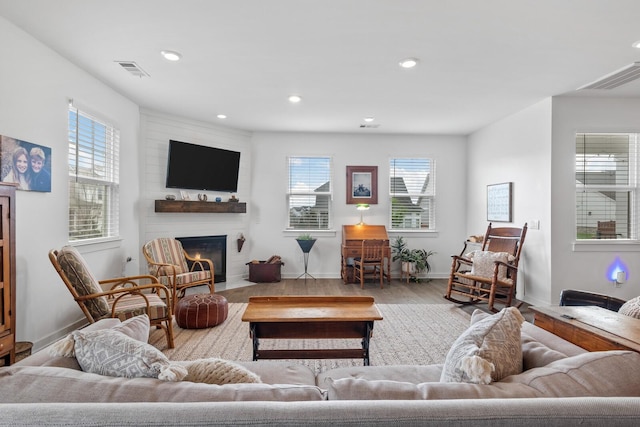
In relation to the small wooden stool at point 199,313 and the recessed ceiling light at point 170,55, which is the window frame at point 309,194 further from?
the recessed ceiling light at point 170,55

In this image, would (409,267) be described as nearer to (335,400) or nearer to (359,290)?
(359,290)

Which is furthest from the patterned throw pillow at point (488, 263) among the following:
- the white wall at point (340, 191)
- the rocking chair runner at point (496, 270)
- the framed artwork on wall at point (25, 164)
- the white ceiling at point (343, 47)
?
the framed artwork on wall at point (25, 164)

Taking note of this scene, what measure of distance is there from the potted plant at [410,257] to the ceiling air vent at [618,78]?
319 centimetres

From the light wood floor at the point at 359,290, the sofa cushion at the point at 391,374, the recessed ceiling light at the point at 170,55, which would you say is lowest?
the light wood floor at the point at 359,290

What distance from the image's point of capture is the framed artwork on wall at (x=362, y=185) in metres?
5.92

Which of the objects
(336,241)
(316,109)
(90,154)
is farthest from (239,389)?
(336,241)

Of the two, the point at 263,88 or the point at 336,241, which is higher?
the point at 263,88

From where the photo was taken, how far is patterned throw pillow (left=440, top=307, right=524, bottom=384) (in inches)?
40.3

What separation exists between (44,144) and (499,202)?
5505 mm

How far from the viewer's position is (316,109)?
177 inches

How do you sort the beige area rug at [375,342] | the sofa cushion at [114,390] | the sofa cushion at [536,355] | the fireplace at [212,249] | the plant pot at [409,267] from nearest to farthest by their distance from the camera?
the sofa cushion at [114,390], the sofa cushion at [536,355], the beige area rug at [375,342], the fireplace at [212,249], the plant pot at [409,267]

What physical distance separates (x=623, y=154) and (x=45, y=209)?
21.0 ft

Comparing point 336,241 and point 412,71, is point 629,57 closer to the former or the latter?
point 412,71

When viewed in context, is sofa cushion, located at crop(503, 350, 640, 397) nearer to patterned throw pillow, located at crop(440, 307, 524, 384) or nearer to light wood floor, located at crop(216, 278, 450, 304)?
patterned throw pillow, located at crop(440, 307, 524, 384)
